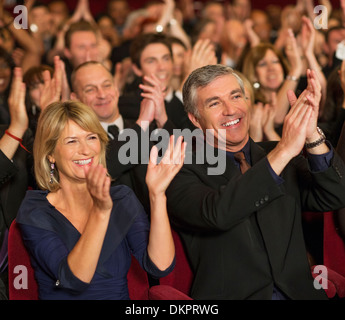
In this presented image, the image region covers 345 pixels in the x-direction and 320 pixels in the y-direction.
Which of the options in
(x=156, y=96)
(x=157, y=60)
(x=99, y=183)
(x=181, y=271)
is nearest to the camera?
(x=99, y=183)

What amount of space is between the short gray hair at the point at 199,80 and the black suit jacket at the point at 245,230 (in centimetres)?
28

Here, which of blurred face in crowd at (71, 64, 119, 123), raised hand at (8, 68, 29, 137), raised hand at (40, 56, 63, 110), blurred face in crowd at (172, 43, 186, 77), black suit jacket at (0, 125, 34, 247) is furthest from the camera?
blurred face in crowd at (172, 43, 186, 77)

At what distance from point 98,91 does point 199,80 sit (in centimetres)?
104

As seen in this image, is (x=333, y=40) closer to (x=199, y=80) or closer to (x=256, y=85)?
(x=256, y=85)

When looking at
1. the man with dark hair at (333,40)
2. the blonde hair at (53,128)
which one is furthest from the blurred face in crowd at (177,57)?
the blonde hair at (53,128)

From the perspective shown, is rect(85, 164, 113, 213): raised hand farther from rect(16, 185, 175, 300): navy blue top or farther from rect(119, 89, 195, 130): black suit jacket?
rect(119, 89, 195, 130): black suit jacket

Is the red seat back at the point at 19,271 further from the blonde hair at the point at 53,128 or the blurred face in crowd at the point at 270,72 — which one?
the blurred face in crowd at the point at 270,72

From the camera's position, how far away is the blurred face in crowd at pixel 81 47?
409cm

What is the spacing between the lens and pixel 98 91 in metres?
3.11

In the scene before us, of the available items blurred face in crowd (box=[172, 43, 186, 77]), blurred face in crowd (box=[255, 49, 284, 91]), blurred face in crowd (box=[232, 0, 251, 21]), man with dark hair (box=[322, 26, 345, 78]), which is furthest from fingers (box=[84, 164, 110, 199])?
blurred face in crowd (box=[232, 0, 251, 21])

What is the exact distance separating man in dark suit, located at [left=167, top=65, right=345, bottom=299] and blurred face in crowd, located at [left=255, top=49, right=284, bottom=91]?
163cm

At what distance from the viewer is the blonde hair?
2068 millimetres

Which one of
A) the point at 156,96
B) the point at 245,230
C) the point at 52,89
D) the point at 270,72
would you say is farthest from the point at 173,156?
the point at 270,72
